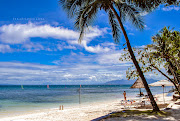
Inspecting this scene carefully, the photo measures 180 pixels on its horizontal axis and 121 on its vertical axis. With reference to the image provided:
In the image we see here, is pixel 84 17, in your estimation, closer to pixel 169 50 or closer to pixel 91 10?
pixel 91 10

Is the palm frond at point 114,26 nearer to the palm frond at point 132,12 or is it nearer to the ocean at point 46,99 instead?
the palm frond at point 132,12

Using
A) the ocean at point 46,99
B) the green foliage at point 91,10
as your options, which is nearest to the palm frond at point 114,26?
the green foliage at point 91,10

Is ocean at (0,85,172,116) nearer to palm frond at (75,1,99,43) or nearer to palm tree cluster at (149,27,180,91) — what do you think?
palm frond at (75,1,99,43)

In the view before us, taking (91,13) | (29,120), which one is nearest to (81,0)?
(91,13)

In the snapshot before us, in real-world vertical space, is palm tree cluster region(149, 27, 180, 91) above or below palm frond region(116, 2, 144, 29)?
below

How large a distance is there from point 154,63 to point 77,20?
4.72 m

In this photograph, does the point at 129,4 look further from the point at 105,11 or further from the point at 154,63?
the point at 154,63

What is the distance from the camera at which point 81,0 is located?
26.5ft

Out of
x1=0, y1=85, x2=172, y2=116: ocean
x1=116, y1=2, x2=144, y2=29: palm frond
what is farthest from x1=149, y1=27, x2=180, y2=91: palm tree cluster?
x1=0, y1=85, x2=172, y2=116: ocean

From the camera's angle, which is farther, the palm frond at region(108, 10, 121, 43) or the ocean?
the ocean

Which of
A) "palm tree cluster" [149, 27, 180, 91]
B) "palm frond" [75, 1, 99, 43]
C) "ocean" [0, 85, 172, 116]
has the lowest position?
"ocean" [0, 85, 172, 116]

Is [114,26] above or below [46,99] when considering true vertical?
above

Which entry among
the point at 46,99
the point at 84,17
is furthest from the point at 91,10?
the point at 46,99

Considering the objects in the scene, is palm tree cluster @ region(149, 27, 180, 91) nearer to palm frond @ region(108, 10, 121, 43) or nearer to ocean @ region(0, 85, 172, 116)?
palm frond @ region(108, 10, 121, 43)
